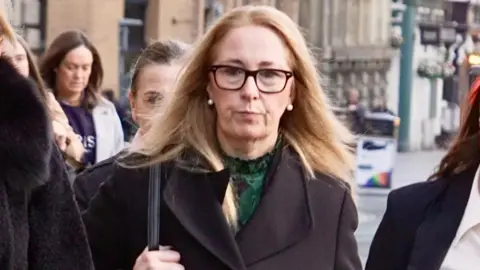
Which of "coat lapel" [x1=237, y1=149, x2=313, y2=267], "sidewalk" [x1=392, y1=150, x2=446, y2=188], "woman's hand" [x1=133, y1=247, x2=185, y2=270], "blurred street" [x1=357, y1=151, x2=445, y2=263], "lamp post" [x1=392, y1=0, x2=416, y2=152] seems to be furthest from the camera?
"lamp post" [x1=392, y1=0, x2=416, y2=152]

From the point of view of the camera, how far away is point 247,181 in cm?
341

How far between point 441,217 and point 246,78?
2.43 ft

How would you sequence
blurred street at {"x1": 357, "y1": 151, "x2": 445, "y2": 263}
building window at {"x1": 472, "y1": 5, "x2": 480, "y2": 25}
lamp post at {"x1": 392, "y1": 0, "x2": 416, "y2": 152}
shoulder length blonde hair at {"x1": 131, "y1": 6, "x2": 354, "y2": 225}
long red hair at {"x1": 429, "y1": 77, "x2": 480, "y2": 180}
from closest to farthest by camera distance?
shoulder length blonde hair at {"x1": 131, "y1": 6, "x2": 354, "y2": 225}
long red hair at {"x1": 429, "y1": 77, "x2": 480, "y2": 180}
blurred street at {"x1": 357, "y1": 151, "x2": 445, "y2": 263}
lamp post at {"x1": 392, "y1": 0, "x2": 416, "y2": 152}
building window at {"x1": 472, "y1": 5, "x2": 480, "y2": 25}

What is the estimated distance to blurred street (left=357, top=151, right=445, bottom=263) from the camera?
13336 mm

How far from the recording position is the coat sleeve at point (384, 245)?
3.69 metres

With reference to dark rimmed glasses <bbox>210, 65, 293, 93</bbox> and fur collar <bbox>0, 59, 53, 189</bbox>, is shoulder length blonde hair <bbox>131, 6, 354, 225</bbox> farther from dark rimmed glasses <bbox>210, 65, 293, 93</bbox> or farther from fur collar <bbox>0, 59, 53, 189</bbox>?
fur collar <bbox>0, 59, 53, 189</bbox>

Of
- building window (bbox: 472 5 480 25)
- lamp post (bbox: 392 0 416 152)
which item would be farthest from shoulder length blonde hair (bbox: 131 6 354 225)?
building window (bbox: 472 5 480 25)

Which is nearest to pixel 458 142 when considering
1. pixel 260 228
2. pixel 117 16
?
pixel 260 228

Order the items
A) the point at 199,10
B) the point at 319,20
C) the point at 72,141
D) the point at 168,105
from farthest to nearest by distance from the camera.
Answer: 1. the point at 319,20
2. the point at 199,10
3. the point at 72,141
4. the point at 168,105

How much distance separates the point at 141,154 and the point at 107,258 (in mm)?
298

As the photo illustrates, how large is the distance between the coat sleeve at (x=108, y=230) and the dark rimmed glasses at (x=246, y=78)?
40 centimetres

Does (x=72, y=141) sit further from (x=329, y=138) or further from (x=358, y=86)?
(x=358, y=86)

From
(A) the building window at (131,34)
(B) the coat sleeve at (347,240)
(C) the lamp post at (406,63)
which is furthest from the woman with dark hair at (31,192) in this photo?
(C) the lamp post at (406,63)

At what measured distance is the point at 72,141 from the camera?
600cm
